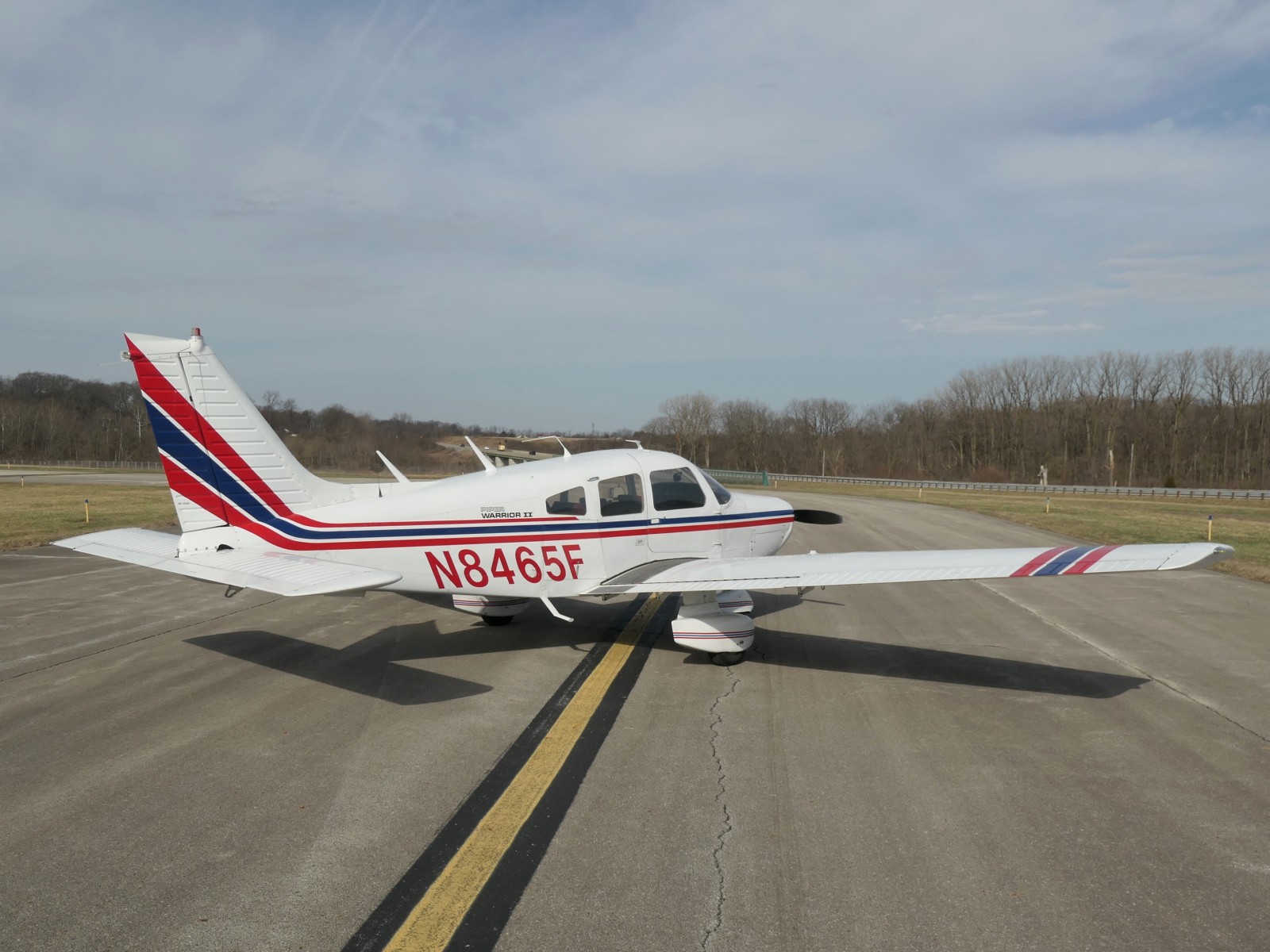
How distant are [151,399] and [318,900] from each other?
233 inches

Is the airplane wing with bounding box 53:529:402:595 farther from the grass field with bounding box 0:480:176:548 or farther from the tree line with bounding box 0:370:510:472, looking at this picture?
the tree line with bounding box 0:370:510:472

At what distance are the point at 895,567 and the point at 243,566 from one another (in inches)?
249

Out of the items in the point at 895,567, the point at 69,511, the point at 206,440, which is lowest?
the point at 69,511

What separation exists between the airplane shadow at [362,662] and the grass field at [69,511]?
42.8ft

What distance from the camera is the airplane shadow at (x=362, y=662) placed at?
7.42 metres

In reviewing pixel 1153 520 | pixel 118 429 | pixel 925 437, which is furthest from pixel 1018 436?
pixel 118 429

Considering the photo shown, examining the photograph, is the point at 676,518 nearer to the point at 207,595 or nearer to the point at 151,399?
the point at 151,399

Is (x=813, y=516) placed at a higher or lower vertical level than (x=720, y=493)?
lower

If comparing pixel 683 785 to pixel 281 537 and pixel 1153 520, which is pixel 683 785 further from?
pixel 1153 520

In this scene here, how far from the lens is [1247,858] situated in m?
4.29

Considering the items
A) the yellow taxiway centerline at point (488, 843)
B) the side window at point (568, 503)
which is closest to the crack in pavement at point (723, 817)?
the yellow taxiway centerline at point (488, 843)

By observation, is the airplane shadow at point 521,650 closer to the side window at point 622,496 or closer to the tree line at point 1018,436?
the side window at point 622,496

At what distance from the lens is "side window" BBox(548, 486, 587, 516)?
8.53 meters

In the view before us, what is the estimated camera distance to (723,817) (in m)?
4.77
